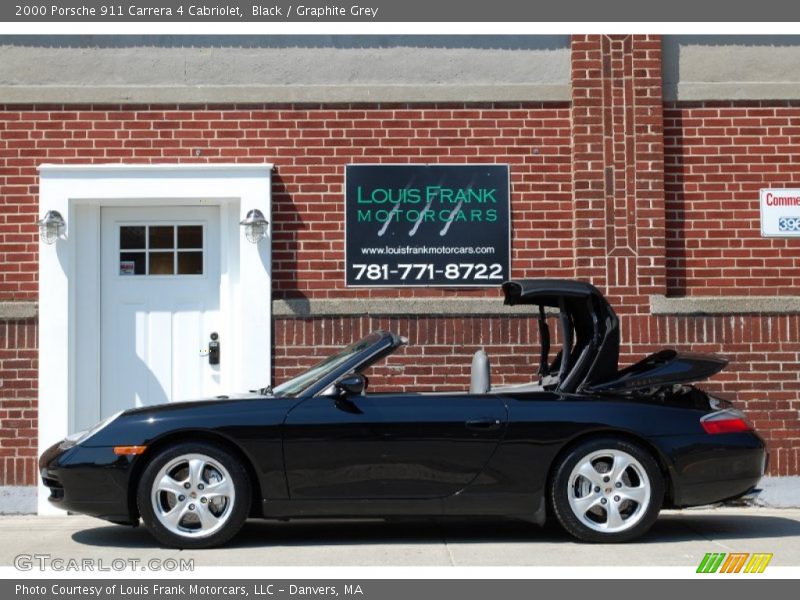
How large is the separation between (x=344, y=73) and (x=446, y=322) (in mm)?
2294

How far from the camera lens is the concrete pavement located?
6668 millimetres

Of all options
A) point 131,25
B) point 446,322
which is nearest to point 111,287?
point 131,25

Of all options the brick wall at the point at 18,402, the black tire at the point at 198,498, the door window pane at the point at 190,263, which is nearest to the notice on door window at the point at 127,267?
the door window pane at the point at 190,263

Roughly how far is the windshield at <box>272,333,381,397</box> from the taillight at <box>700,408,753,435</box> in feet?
7.07

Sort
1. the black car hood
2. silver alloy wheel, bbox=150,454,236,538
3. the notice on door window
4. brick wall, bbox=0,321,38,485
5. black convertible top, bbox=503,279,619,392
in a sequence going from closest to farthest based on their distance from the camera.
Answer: silver alloy wheel, bbox=150,454,236,538 < the black car hood < black convertible top, bbox=503,279,619,392 < brick wall, bbox=0,321,38,485 < the notice on door window

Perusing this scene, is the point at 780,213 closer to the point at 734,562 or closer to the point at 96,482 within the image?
the point at 734,562

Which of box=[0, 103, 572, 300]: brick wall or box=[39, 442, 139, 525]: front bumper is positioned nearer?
box=[39, 442, 139, 525]: front bumper

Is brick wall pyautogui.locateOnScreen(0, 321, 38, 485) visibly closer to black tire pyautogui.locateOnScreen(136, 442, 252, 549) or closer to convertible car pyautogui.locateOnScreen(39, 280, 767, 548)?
convertible car pyautogui.locateOnScreen(39, 280, 767, 548)

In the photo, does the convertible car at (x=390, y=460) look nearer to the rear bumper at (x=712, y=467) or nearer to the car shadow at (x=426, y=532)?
the rear bumper at (x=712, y=467)

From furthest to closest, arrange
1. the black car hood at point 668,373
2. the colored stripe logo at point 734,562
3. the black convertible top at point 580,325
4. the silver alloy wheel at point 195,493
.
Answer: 1. the black convertible top at point 580,325
2. the black car hood at point 668,373
3. the silver alloy wheel at point 195,493
4. the colored stripe logo at point 734,562

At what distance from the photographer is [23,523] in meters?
8.82

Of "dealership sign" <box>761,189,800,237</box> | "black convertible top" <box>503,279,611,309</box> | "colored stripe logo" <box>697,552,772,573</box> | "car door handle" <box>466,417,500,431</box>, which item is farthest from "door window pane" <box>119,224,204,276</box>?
"colored stripe logo" <box>697,552,772,573</box>

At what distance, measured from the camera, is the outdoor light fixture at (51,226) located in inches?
369

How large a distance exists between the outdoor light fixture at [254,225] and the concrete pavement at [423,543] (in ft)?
8.08
